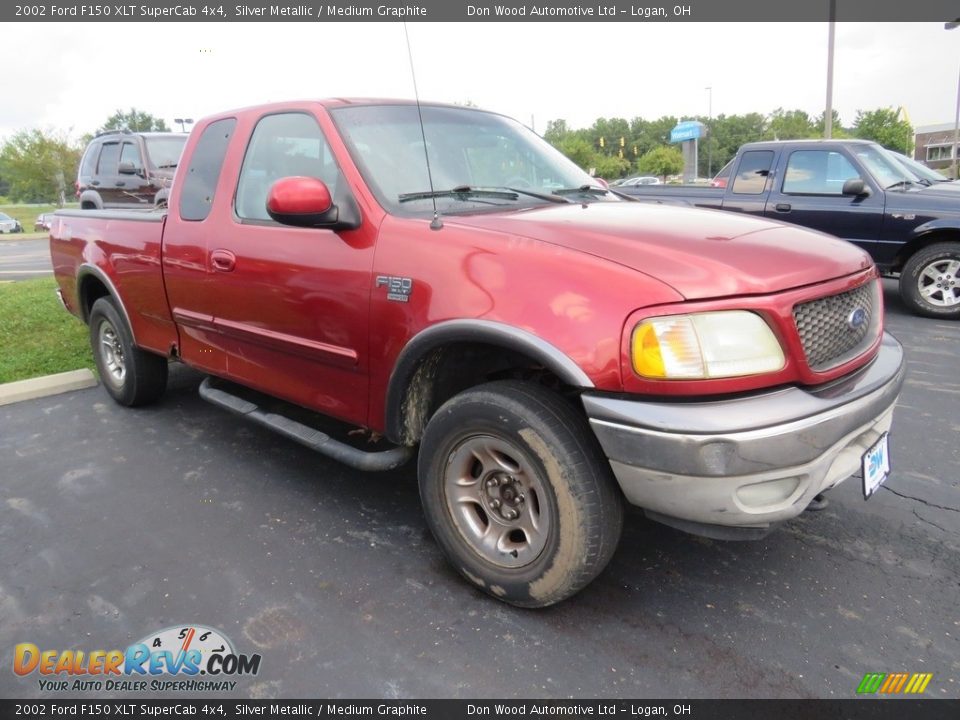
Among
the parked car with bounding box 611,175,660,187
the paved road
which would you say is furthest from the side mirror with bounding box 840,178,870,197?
the paved road

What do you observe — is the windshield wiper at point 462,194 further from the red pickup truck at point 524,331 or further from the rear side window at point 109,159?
the rear side window at point 109,159

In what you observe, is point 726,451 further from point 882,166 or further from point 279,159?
point 882,166

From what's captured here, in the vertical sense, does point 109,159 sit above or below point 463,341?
above

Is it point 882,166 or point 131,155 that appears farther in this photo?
point 131,155

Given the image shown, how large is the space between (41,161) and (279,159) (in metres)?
51.5

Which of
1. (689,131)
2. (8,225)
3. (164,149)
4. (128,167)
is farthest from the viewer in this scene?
(689,131)

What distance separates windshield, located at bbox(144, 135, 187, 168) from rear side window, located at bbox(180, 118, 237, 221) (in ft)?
24.6

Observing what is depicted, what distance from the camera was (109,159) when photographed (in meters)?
11.2

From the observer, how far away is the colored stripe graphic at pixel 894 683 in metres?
2.12

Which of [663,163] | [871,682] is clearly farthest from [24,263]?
[663,163]

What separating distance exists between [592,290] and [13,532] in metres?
2.93

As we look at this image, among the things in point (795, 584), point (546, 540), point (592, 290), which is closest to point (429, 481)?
point (546, 540)

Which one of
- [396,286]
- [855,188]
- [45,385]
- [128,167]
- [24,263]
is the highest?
[128,167]

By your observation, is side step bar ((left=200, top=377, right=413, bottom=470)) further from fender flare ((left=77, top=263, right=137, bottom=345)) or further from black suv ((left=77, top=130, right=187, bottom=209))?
black suv ((left=77, top=130, right=187, bottom=209))
